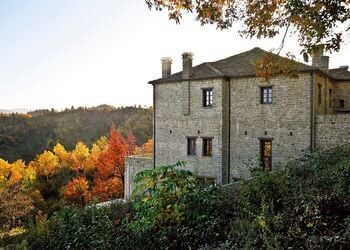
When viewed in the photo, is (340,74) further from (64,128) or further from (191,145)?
(64,128)

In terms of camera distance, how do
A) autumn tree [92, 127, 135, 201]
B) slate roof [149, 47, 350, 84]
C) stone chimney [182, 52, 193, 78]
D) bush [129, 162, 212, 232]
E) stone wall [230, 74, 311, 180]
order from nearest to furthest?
bush [129, 162, 212, 232]
stone wall [230, 74, 311, 180]
slate roof [149, 47, 350, 84]
stone chimney [182, 52, 193, 78]
autumn tree [92, 127, 135, 201]

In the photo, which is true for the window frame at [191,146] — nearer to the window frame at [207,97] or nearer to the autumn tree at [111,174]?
the window frame at [207,97]

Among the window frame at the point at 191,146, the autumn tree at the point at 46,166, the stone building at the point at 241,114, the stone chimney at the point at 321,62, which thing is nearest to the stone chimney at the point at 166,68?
the stone building at the point at 241,114

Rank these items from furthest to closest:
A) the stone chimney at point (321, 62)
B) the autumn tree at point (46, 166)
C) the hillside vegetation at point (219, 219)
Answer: the autumn tree at point (46, 166) → the stone chimney at point (321, 62) → the hillside vegetation at point (219, 219)

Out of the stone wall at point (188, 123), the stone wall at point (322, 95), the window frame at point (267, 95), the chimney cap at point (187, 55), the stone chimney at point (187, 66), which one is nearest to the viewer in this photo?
the stone wall at point (322, 95)

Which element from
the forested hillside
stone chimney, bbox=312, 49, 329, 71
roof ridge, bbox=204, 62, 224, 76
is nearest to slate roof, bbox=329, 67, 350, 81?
stone chimney, bbox=312, 49, 329, 71

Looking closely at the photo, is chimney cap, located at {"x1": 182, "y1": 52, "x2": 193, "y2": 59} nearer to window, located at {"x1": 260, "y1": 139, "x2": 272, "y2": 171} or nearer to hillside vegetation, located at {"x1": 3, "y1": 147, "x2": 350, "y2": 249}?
window, located at {"x1": 260, "y1": 139, "x2": 272, "y2": 171}

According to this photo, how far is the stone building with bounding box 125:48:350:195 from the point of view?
17.6m

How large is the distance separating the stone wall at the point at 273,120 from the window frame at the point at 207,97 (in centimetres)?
128

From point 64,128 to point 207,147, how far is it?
69046mm

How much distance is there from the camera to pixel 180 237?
287 inches

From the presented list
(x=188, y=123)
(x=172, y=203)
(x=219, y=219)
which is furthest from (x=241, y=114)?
(x=219, y=219)

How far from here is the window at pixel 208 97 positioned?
67.2ft

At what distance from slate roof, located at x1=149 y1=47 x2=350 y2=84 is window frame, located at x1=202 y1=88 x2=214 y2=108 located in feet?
2.78
